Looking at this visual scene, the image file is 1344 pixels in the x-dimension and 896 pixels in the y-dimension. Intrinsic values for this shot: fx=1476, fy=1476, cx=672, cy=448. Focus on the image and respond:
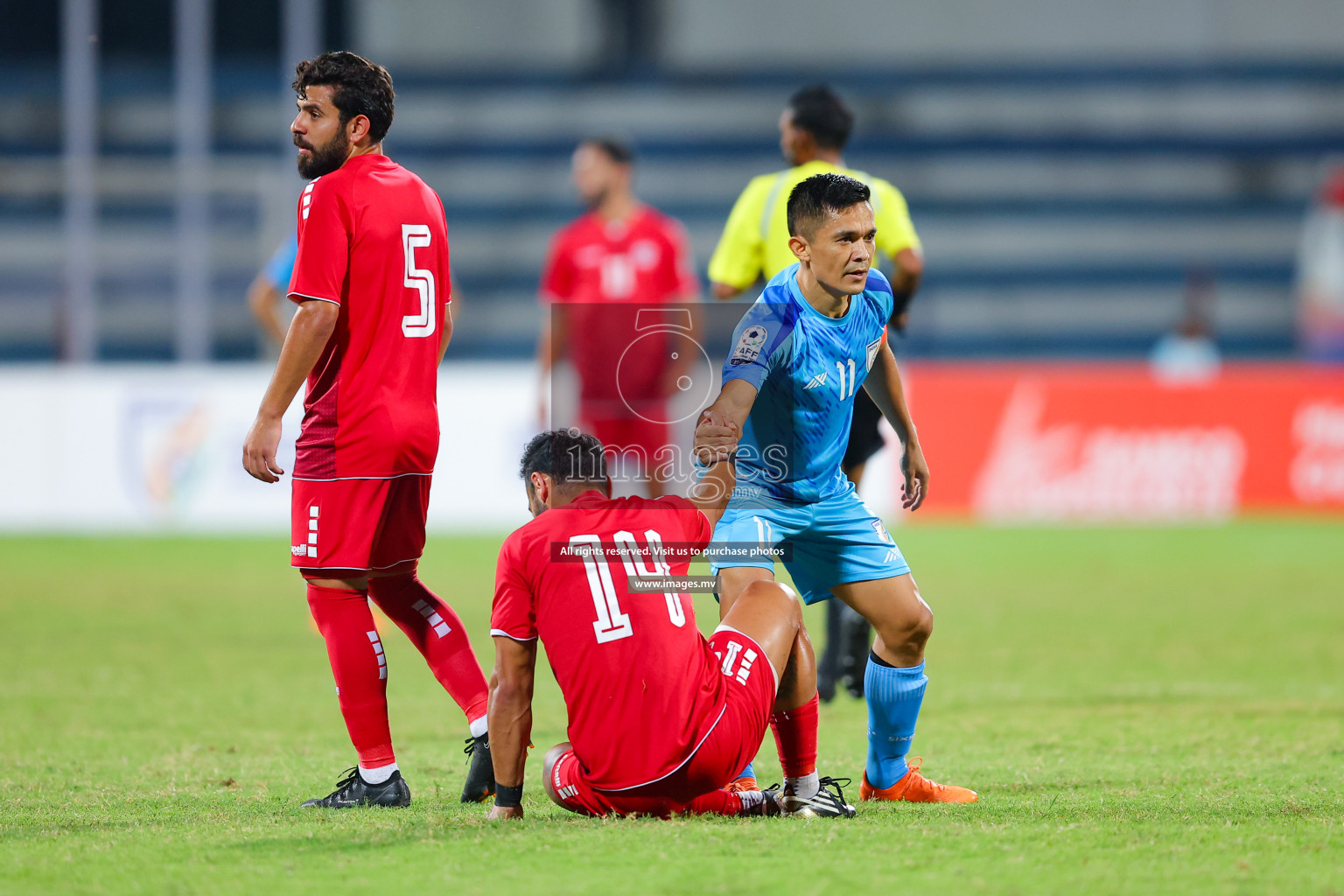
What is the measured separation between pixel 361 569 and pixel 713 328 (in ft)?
28.9

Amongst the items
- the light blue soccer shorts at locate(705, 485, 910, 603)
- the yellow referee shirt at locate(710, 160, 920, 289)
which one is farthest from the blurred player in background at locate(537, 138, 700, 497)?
the light blue soccer shorts at locate(705, 485, 910, 603)

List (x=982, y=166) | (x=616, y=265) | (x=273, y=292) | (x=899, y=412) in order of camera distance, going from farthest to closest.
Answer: (x=982, y=166), (x=616, y=265), (x=273, y=292), (x=899, y=412)

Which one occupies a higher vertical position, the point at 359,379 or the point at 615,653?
the point at 359,379

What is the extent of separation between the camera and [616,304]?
8414 mm

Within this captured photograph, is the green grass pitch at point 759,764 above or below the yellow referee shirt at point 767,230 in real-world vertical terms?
below

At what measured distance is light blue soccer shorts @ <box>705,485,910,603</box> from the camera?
13.3ft

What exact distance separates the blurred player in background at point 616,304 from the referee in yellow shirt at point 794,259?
1235 mm

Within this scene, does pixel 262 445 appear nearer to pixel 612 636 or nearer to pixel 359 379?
pixel 359 379

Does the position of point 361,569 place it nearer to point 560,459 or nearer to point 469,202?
point 560,459

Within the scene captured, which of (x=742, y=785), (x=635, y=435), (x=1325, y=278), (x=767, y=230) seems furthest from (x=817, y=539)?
(x=1325, y=278)

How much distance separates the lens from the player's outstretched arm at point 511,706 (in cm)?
361

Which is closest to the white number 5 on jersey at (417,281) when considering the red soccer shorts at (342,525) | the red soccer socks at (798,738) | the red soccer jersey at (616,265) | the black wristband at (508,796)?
the red soccer shorts at (342,525)

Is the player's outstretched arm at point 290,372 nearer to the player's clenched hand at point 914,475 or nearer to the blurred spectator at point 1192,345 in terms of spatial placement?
the player's clenched hand at point 914,475

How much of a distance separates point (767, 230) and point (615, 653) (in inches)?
103
